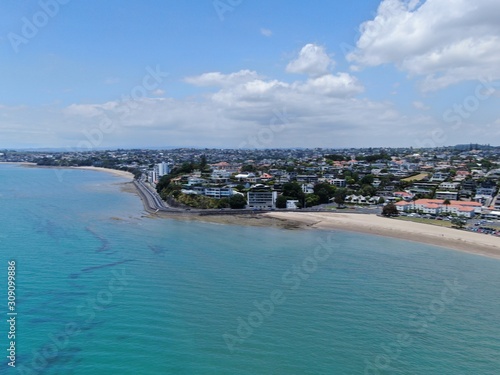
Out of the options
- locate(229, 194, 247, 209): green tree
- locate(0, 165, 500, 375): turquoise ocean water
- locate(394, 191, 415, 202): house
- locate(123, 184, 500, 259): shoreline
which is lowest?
locate(0, 165, 500, 375): turquoise ocean water

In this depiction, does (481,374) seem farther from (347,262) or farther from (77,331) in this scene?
(77,331)

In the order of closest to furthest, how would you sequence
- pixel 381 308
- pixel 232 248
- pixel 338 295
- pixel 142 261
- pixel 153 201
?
1. pixel 381 308
2. pixel 338 295
3. pixel 142 261
4. pixel 232 248
5. pixel 153 201

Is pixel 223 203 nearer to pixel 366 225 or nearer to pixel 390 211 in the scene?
pixel 366 225

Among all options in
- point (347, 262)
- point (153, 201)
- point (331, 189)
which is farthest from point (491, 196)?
point (153, 201)

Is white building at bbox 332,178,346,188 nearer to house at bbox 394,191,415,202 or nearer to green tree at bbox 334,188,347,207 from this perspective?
house at bbox 394,191,415,202

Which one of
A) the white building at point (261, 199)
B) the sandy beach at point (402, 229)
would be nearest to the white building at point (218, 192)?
the white building at point (261, 199)

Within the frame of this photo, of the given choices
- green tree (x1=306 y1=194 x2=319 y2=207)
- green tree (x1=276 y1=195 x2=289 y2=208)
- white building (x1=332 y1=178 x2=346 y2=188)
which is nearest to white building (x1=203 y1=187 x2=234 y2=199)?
green tree (x1=276 y1=195 x2=289 y2=208)

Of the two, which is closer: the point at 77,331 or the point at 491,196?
the point at 77,331
